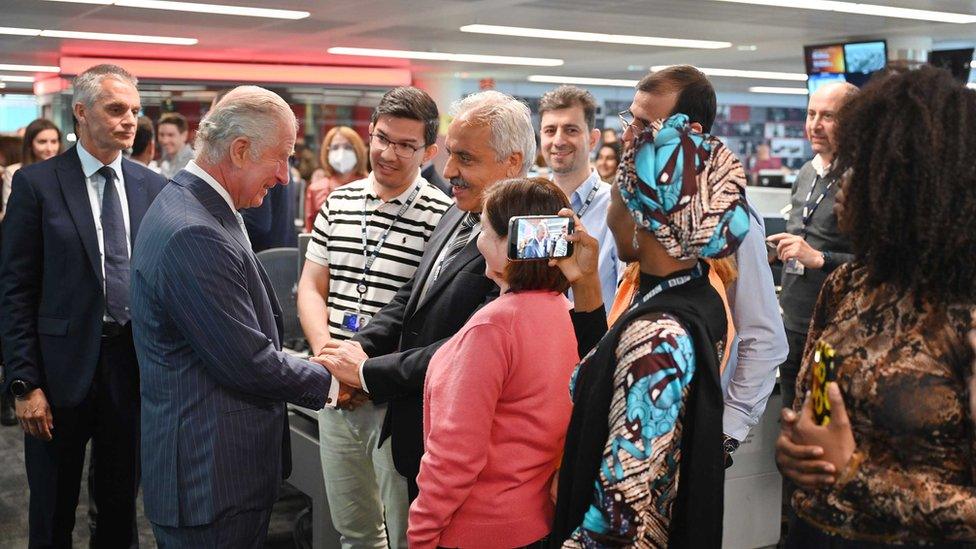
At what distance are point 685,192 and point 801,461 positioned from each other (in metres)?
0.47

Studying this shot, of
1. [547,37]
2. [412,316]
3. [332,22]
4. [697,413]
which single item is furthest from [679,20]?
[697,413]

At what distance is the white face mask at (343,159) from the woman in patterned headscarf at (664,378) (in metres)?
5.00

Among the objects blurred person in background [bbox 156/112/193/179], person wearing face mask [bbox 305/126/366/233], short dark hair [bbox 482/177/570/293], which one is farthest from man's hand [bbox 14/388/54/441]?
blurred person in background [bbox 156/112/193/179]

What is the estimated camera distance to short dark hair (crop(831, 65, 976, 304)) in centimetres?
141

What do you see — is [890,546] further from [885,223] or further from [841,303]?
[885,223]

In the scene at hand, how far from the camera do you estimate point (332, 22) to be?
429 inches

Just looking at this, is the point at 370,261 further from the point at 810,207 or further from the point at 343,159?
the point at 343,159

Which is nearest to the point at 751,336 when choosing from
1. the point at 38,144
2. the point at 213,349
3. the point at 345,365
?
the point at 345,365

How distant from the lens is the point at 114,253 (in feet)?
9.71

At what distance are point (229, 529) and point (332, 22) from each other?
31.4 ft

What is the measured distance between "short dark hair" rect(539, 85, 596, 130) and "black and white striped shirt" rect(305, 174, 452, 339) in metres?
0.74

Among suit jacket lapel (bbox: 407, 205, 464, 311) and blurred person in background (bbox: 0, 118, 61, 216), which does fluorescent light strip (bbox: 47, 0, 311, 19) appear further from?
suit jacket lapel (bbox: 407, 205, 464, 311)

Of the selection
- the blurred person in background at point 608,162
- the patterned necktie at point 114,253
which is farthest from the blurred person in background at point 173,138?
the patterned necktie at point 114,253

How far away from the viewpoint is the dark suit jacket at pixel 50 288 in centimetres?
286
